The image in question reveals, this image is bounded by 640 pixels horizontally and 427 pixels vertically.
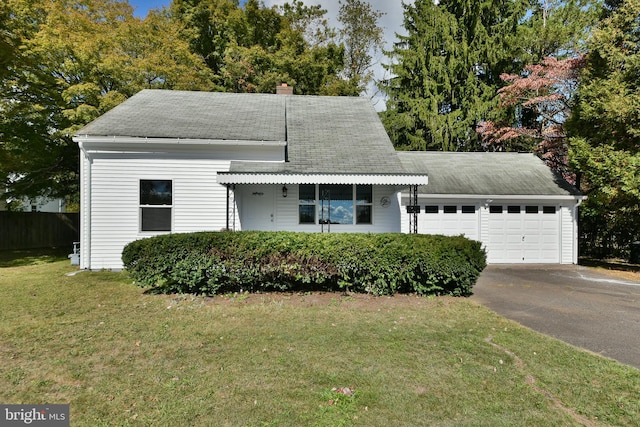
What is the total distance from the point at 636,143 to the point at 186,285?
14075 mm

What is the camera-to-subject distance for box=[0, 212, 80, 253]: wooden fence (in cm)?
1612

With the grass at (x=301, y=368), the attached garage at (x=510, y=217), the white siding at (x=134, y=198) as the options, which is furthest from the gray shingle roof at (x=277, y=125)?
the grass at (x=301, y=368)

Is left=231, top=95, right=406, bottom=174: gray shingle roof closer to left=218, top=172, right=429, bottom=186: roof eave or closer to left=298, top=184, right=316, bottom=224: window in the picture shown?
left=218, top=172, right=429, bottom=186: roof eave

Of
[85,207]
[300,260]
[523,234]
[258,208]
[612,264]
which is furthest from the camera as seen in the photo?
[612,264]

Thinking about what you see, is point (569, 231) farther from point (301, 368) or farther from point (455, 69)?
point (455, 69)

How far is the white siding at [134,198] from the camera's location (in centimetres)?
962

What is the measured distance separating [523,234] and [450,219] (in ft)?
9.24

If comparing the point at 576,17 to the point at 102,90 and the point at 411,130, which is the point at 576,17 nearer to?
the point at 411,130

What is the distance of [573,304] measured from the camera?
6758mm

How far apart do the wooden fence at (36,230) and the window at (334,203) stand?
1436 centimetres

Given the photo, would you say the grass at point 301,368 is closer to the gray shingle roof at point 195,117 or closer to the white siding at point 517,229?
the gray shingle roof at point 195,117

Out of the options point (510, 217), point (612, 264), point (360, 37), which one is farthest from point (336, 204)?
point (360, 37)

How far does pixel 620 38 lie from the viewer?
10.7 metres

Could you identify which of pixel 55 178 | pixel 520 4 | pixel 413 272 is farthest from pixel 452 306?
pixel 520 4
